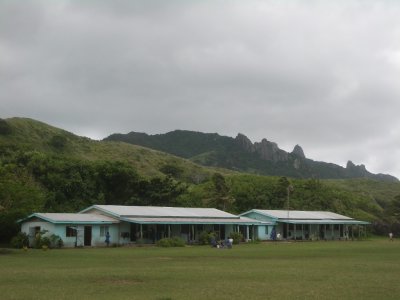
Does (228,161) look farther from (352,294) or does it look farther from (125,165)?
(352,294)

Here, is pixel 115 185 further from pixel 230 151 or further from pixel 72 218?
pixel 230 151

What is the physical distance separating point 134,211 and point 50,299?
3793 centimetres

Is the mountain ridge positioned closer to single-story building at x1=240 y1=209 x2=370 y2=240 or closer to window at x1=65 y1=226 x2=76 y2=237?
single-story building at x1=240 y1=209 x2=370 y2=240

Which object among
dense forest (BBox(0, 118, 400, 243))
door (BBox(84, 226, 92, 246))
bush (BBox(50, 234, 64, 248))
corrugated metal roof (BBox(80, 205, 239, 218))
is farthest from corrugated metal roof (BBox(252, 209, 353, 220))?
bush (BBox(50, 234, 64, 248))

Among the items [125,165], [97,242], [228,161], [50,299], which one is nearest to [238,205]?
[125,165]

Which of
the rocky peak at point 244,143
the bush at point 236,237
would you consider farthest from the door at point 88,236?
the rocky peak at point 244,143

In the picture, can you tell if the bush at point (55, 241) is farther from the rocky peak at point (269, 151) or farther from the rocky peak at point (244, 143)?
the rocky peak at point (244, 143)

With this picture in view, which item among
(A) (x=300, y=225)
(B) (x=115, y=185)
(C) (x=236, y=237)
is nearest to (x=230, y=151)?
(A) (x=300, y=225)

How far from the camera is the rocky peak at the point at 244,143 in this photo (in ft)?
611

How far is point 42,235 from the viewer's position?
43562mm

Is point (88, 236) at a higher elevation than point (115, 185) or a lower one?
lower

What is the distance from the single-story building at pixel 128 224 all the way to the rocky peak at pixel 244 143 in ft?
411

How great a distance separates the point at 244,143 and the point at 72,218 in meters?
145

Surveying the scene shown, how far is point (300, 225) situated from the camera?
6962 centimetres
